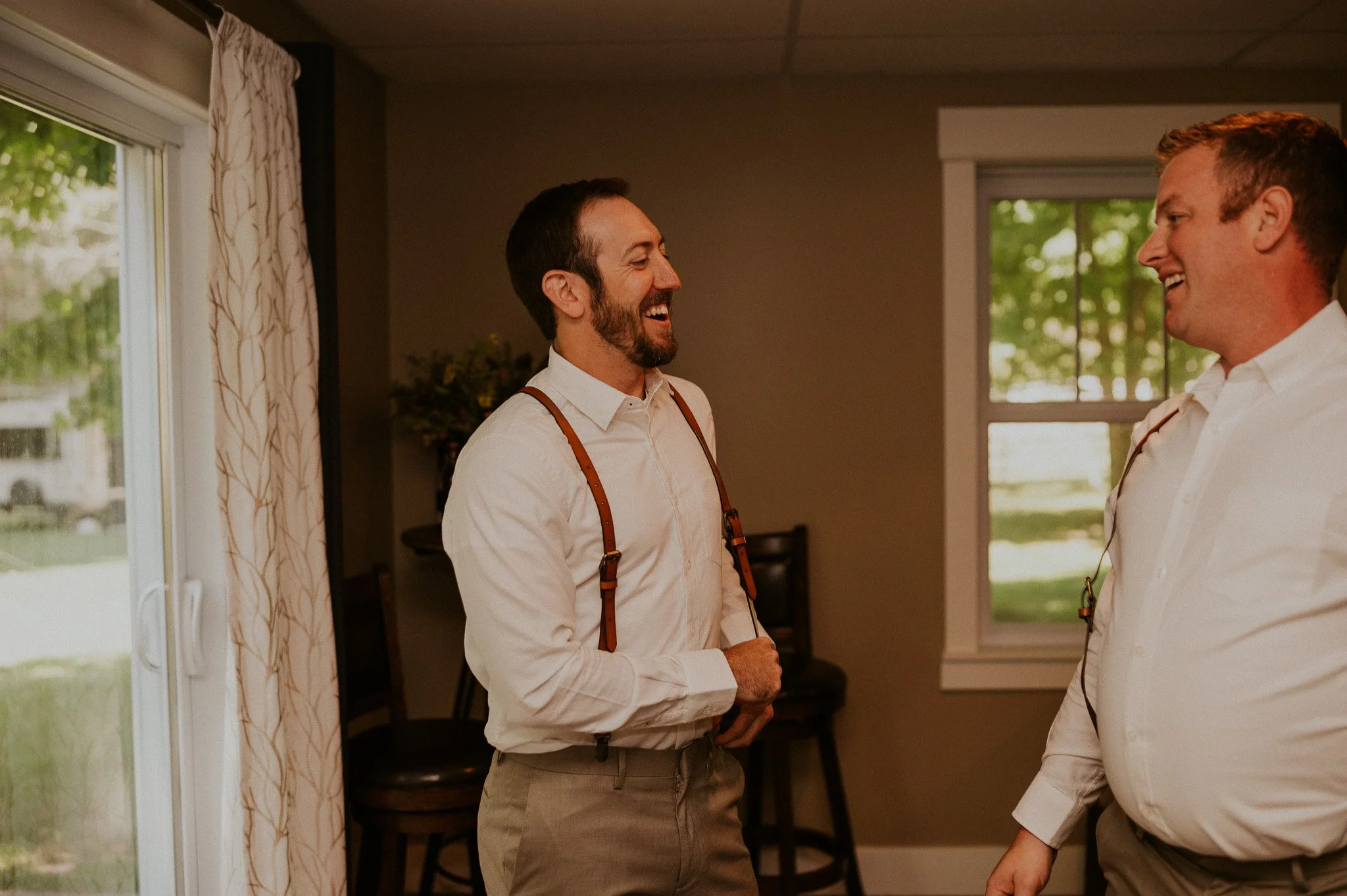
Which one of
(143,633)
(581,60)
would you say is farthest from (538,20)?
(143,633)

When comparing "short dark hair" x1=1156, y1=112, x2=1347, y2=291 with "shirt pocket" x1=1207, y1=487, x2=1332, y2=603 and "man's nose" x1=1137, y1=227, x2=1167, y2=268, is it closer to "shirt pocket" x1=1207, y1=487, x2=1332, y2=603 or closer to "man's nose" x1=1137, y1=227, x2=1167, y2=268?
"man's nose" x1=1137, y1=227, x2=1167, y2=268

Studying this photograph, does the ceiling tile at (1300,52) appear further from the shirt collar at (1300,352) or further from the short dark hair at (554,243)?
the short dark hair at (554,243)

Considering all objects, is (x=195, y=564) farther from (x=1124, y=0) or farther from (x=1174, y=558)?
(x=1124, y=0)

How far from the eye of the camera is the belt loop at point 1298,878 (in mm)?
1263

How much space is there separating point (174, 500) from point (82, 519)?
27 centimetres

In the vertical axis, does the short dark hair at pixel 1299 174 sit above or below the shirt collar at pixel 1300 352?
above

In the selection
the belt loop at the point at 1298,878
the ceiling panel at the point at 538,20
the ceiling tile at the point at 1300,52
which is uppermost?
the ceiling tile at the point at 1300,52

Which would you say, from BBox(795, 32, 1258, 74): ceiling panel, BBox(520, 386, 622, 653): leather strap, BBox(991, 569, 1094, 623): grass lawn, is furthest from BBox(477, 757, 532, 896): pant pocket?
BBox(991, 569, 1094, 623): grass lawn

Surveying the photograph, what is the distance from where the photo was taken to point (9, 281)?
5.98 feet

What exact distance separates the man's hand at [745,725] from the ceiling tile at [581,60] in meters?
2.12

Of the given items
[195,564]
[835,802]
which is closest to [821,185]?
[835,802]

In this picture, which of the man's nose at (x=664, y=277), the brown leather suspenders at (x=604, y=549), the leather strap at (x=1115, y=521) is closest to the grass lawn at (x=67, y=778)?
the brown leather suspenders at (x=604, y=549)

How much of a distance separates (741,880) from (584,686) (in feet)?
1.60

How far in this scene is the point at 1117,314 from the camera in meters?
3.64
